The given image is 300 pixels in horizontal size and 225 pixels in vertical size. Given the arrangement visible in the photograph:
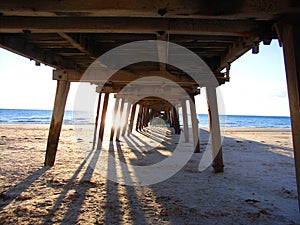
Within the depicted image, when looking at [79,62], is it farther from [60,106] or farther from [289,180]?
[289,180]

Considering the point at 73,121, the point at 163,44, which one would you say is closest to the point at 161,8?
the point at 163,44

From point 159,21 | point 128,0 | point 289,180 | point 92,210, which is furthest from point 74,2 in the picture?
point 289,180

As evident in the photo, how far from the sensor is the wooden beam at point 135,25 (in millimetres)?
2654

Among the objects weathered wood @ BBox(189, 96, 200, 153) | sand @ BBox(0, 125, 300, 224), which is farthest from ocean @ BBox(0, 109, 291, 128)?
sand @ BBox(0, 125, 300, 224)

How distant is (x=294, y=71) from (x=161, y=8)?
1369mm

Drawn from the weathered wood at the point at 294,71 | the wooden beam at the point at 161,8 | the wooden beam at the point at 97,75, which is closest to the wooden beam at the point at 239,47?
the weathered wood at the point at 294,71

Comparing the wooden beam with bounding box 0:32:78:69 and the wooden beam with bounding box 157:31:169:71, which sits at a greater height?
the wooden beam with bounding box 0:32:78:69

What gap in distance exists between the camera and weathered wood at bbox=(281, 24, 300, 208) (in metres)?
2.28

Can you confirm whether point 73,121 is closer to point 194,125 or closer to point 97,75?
point 194,125

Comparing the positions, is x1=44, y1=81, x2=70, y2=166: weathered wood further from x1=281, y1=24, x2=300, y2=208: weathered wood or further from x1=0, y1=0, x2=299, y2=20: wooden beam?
x1=281, y1=24, x2=300, y2=208: weathered wood

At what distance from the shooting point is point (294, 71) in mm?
2297

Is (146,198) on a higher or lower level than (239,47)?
lower

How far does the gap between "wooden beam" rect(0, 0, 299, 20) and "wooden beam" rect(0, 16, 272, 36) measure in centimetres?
39

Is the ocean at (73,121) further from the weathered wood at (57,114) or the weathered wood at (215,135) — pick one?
the weathered wood at (215,135)
